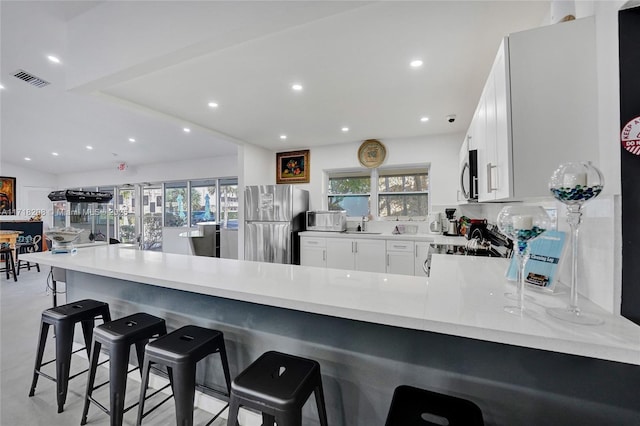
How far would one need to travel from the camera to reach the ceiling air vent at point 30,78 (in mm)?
3236

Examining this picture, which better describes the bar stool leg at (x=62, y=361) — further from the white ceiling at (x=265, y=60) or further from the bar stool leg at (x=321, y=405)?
the white ceiling at (x=265, y=60)

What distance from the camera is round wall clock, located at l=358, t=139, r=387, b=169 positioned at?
15.7 feet

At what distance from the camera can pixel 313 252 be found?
4.60m

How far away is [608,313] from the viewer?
88 centimetres

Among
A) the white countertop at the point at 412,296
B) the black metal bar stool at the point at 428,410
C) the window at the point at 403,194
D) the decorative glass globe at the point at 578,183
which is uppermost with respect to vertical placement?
the window at the point at 403,194

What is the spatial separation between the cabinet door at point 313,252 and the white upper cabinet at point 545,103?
3.42 m

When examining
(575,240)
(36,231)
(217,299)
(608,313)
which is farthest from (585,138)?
(36,231)

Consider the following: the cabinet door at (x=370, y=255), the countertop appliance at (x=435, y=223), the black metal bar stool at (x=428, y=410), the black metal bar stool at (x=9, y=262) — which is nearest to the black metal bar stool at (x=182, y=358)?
A: the black metal bar stool at (x=428, y=410)

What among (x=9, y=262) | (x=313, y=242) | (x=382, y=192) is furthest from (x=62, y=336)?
(x=9, y=262)

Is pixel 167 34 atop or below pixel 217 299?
atop

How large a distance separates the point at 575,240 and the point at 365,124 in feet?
11.3

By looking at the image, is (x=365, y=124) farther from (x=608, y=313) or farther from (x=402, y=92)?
(x=608, y=313)

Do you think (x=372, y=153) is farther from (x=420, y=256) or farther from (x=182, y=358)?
(x=182, y=358)

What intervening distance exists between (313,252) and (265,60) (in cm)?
304
